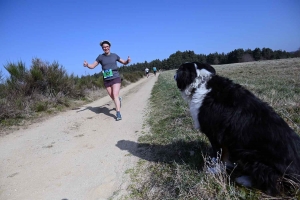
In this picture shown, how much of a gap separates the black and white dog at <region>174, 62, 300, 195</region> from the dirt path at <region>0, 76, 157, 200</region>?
4.82 feet

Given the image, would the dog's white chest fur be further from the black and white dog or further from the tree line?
the tree line

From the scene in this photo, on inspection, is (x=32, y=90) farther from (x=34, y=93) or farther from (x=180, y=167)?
(x=180, y=167)

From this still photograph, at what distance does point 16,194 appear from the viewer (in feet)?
8.23

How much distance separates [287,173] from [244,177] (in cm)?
46

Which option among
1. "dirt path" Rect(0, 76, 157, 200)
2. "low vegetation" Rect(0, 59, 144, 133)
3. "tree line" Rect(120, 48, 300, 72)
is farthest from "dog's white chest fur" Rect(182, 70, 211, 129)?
"tree line" Rect(120, 48, 300, 72)

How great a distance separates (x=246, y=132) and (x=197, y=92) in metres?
0.82

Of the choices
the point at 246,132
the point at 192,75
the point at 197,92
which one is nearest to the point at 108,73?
the point at 192,75

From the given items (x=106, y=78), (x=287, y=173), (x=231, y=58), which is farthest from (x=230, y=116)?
(x=231, y=58)

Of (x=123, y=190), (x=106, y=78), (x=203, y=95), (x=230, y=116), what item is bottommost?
(x=123, y=190)

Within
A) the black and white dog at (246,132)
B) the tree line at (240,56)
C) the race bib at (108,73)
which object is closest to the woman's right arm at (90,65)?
the race bib at (108,73)

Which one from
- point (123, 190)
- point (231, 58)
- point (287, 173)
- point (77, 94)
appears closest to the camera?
point (287, 173)

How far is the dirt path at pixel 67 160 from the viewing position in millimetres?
2539

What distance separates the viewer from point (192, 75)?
2.63 meters

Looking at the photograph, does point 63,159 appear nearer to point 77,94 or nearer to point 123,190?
point 123,190
